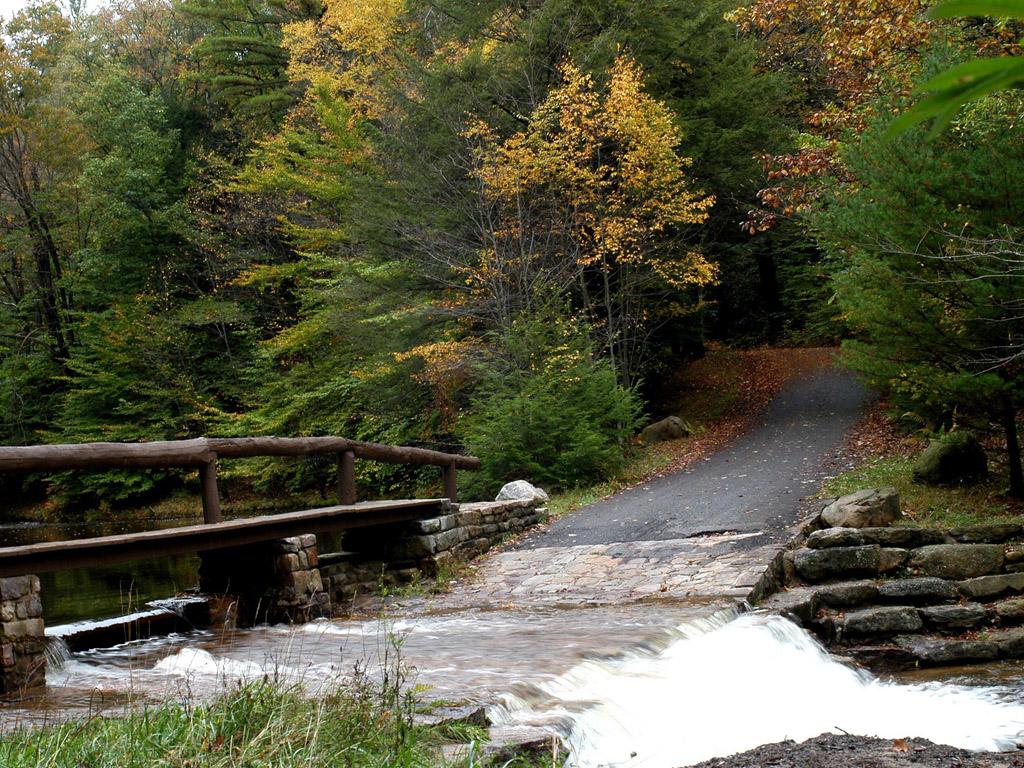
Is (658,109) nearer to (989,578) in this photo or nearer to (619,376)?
(619,376)

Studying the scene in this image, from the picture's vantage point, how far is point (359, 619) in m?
8.29

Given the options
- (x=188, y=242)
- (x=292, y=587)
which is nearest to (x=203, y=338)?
(x=188, y=242)

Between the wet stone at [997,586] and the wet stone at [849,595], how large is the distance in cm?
87

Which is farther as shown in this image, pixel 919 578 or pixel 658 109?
pixel 658 109

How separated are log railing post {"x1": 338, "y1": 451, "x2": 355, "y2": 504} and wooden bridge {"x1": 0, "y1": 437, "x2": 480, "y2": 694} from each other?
11 millimetres

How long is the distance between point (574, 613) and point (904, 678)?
286 centimetres

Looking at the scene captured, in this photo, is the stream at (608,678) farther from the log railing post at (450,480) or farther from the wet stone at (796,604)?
the log railing post at (450,480)

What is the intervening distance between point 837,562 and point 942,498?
265cm

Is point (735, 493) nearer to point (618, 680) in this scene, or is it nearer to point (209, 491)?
point (618, 680)

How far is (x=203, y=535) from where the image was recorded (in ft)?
23.2

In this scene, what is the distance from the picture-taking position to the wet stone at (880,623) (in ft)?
24.6

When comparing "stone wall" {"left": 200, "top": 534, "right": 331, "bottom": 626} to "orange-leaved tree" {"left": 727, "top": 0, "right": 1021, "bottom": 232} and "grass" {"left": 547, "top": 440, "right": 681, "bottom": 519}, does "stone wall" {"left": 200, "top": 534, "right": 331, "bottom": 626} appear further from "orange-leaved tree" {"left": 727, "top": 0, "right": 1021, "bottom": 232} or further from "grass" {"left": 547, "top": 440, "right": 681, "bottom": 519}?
"orange-leaved tree" {"left": 727, "top": 0, "right": 1021, "bottom": 232}

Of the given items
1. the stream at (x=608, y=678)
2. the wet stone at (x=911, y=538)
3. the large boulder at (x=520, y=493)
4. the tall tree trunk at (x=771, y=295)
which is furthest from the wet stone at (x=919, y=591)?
the tall tree trunk at (x=771, y=295)

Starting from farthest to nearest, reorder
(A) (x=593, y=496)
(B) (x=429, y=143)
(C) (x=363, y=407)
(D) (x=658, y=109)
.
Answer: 1. (C) (x=363, y=407)
2. (B) (x=429, y=143)
3. (D) (x=658, y=109)
4. (A) (x=593, y=496)
